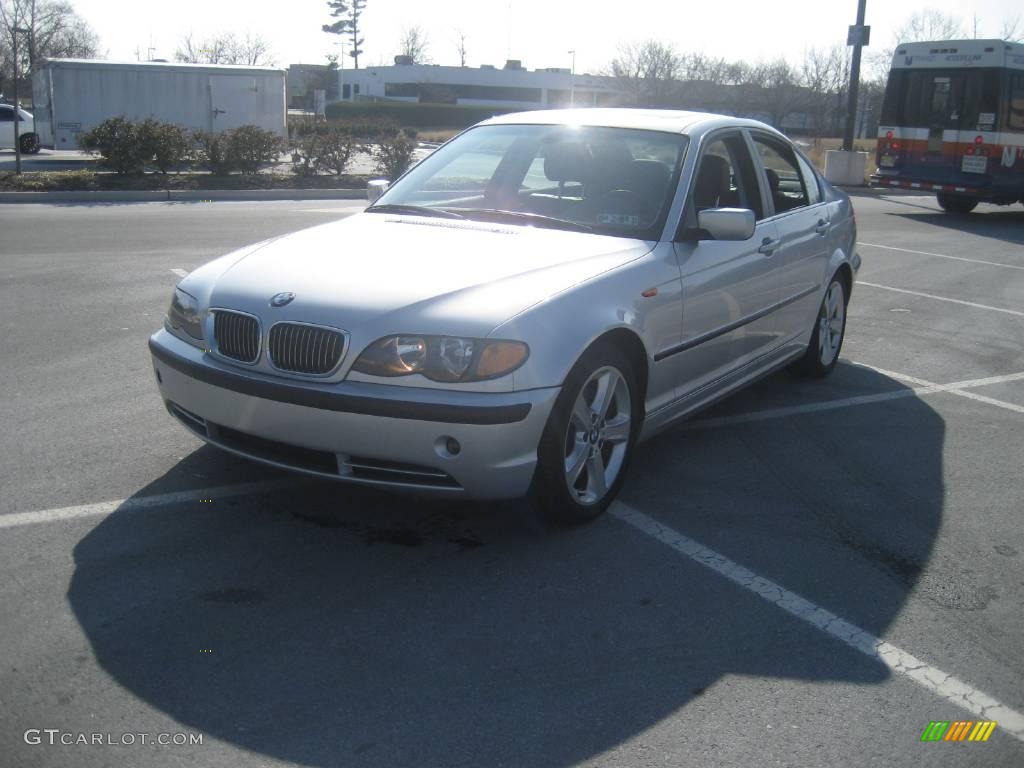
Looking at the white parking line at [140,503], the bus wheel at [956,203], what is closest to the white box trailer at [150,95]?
the bus wheel at [956,203]

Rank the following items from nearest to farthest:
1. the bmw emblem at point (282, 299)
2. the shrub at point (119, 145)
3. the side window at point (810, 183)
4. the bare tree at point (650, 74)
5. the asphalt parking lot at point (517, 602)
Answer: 1. the asphalt parking lot at point (517, 602)
2. the bmw emblem at point (282, 299)
3. the side window at point (810, 183)
4. the shrub at point (119, 145)
5. the bare tree at point (650, 74)

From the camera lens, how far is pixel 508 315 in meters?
3.91

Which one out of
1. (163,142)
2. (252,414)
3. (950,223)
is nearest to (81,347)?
(252,414)

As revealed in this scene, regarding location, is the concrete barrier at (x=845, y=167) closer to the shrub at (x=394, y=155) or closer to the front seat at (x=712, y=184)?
the shrub at (x=394, y=155)

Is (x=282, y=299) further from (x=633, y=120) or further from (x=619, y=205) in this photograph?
(x=633, y=120)

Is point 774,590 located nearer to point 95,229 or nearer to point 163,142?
point 95,229

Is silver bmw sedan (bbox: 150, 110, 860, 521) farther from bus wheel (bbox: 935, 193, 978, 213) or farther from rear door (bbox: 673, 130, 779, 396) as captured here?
bus wheel (bbox: 935, 193, 978, 213)

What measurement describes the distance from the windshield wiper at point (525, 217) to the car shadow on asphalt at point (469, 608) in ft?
4.00

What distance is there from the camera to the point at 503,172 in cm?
554

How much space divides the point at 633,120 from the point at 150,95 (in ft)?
84.3

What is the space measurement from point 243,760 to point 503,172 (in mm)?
3520

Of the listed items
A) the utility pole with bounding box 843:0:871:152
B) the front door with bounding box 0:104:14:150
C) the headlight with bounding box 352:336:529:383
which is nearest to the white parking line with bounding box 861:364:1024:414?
the headlight with bounding box 352:336:529:383

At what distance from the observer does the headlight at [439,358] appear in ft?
12.6

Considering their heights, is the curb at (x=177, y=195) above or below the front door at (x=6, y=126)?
below
